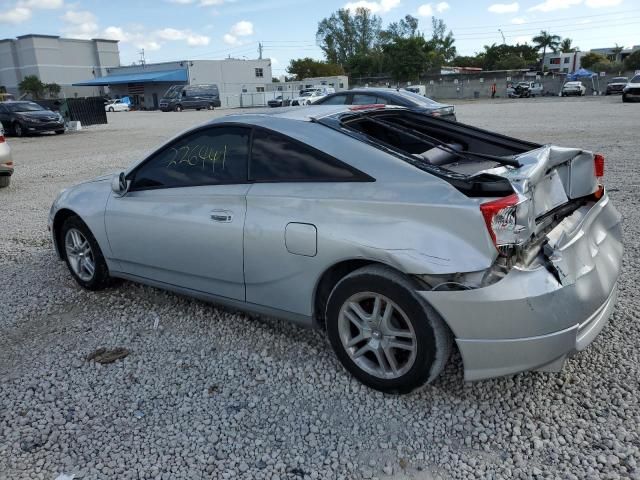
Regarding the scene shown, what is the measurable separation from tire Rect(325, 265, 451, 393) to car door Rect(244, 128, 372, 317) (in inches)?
9.1

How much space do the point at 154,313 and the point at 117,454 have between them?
169cm

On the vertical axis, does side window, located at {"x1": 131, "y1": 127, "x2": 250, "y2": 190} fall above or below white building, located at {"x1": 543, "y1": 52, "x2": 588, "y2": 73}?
below

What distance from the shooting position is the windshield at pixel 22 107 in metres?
22.3

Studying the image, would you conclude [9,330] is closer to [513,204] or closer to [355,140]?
[355,140]

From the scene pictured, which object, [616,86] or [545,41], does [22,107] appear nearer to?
[616,86]

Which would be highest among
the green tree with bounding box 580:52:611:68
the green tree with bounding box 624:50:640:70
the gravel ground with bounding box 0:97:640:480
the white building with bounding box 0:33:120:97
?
the white building with bounding box 0:33:120:97

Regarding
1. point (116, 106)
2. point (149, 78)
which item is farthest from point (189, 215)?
point (149, 78)

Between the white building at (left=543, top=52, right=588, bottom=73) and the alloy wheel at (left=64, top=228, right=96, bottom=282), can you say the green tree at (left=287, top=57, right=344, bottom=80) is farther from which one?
the alloy wheel at (left=64, top=228, right=96, bottom=282)

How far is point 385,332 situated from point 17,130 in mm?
24026

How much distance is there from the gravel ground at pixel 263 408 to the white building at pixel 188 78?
195ft

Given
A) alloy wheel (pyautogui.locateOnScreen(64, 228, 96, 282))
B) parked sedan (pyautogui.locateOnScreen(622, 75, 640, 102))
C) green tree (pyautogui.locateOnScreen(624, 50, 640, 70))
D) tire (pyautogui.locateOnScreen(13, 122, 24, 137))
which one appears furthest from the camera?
green tree (pyautogui.locateOnScreen(624, 50, 640, 70))

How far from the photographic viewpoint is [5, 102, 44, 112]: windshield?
22291mm

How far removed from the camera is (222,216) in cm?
344

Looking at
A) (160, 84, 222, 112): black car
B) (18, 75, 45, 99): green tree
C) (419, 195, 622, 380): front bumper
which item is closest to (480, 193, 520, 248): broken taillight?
(419, 195, 622, 380): front bumper
